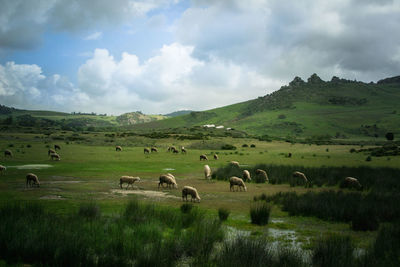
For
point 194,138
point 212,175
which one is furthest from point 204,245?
point 194,138

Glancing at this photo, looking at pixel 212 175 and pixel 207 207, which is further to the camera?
pixel 212 175

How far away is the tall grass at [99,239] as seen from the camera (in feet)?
26.1

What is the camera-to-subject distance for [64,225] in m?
9.75

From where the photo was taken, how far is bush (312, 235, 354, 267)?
7902 millimetres

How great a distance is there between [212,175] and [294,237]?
18490 millimetres

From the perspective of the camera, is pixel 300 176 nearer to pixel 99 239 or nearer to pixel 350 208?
pixel 350 208

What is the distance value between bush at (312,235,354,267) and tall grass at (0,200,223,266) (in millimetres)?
3157

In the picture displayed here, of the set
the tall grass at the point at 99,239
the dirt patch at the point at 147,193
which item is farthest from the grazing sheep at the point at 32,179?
the tall grass at the point at 99,239

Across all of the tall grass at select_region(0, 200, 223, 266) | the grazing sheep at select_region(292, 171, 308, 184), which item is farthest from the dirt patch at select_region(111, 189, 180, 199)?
the grazing sheep at select_region(292, 171, 308, 184)

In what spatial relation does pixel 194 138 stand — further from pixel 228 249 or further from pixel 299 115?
pixel 299 115

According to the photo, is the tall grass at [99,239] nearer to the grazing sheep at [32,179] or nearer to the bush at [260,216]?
the bush at [260,216]

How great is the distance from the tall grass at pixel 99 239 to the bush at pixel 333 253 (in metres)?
3.16

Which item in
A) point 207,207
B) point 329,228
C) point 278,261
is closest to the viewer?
point 278,261

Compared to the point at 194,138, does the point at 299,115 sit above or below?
above
